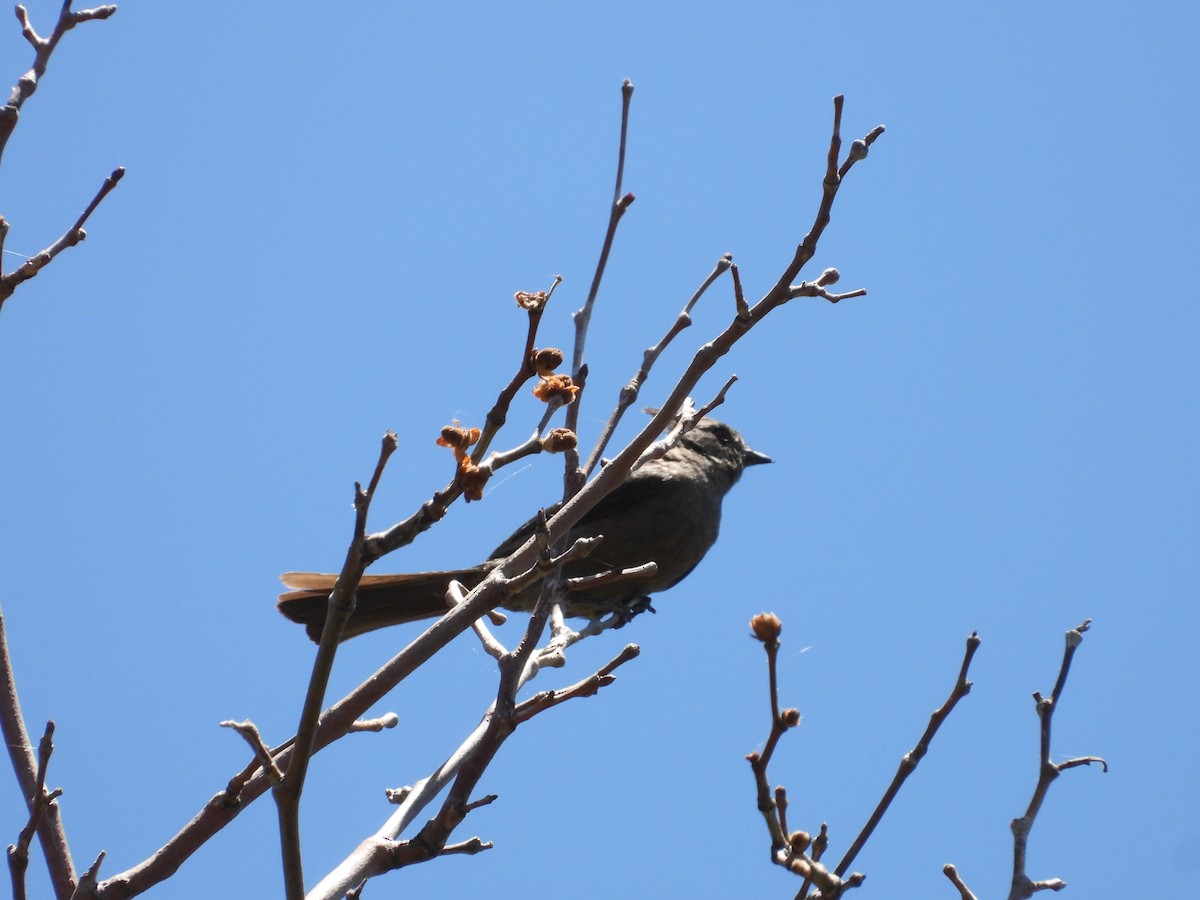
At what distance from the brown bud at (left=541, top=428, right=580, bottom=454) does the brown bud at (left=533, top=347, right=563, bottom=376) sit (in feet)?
0.42

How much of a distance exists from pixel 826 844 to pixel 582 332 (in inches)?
60.7

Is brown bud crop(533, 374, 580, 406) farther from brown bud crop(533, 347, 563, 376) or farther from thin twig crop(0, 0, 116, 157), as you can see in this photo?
thin twig crop(0, 0, 116, 157)

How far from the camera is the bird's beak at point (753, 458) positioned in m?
8.33

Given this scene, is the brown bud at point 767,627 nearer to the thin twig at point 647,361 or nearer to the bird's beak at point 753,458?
the thin twig at point 647,361

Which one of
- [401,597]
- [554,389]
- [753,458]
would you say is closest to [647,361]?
[554,389]

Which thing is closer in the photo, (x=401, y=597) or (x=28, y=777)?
(x=28, y=777)

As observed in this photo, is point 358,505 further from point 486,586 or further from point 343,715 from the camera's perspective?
point 343,715

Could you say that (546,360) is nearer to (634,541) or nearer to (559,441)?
(559,441)

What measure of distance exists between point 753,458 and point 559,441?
6.30 m

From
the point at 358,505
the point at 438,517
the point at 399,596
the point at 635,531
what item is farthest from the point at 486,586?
the point at 635,531

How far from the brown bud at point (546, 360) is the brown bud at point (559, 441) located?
129mm

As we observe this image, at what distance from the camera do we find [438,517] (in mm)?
2068

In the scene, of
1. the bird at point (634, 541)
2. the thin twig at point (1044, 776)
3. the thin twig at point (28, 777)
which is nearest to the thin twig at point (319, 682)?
the thin twig at point (28, 777)

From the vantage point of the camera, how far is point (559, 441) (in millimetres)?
2197
